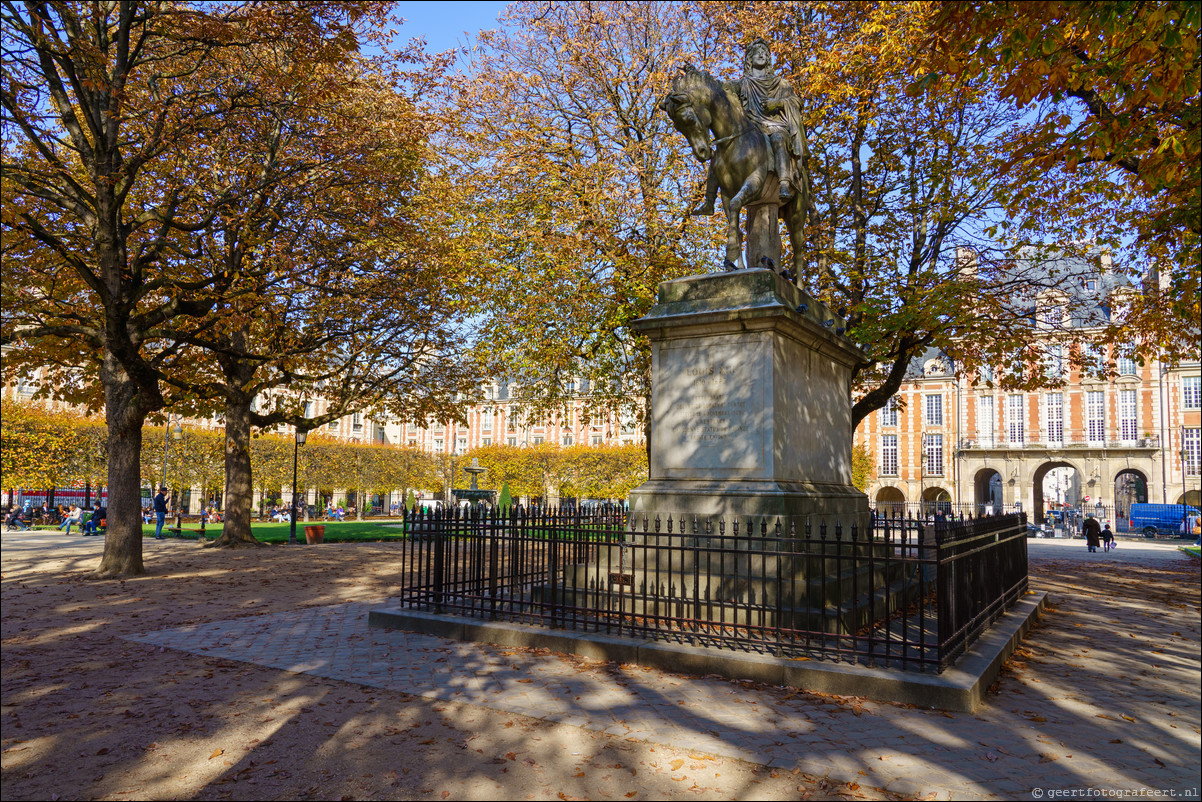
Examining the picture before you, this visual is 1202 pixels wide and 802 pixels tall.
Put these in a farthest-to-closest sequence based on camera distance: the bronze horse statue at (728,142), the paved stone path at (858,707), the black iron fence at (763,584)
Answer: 1. the bronze horse statue at (728,142)
2. the black iron fence at (763,584)
3. the paved stone path at (858,707)

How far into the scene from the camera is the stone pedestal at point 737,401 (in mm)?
7887

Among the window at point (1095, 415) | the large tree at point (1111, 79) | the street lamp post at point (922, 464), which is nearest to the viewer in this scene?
the large tree at point (1111, 79)

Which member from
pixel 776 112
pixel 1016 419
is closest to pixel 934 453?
pixel 1016 419

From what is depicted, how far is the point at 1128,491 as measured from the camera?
71.5 metres

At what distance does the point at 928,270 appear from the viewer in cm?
1614

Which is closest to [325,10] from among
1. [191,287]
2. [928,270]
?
[191,287]

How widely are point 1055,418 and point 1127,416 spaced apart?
192 inches

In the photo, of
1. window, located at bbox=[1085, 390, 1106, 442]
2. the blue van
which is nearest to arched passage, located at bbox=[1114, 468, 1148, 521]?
window, located at bbox=[1085, 390, 1106, 442]

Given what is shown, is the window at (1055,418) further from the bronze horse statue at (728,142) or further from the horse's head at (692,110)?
the horse's head at (692,110)

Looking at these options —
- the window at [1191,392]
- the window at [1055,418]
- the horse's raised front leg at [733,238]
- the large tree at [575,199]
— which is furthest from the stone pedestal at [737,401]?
the window at [1191,392]

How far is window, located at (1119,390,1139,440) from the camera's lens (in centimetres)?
5890

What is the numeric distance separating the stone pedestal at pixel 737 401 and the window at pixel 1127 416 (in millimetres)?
62666

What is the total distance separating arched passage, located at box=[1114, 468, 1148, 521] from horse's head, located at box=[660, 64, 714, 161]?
205 feet

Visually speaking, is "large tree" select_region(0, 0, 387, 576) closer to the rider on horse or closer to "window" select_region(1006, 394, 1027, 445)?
the rider on horse
